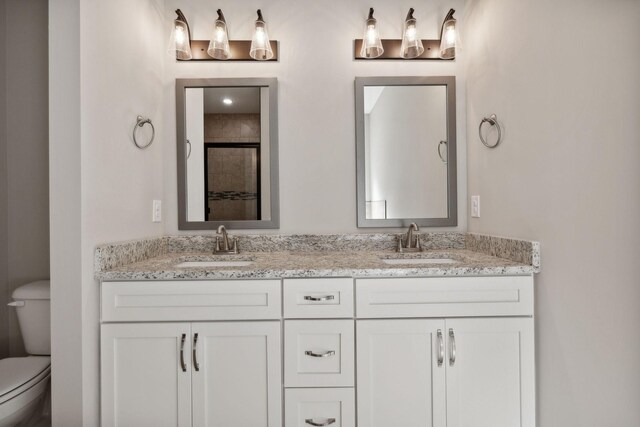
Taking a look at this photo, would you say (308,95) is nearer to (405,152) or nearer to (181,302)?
(405,152)

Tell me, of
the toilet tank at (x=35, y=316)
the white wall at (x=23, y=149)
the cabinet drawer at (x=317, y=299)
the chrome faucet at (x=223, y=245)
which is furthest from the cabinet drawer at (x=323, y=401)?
the white wall at (x=23, y=149)

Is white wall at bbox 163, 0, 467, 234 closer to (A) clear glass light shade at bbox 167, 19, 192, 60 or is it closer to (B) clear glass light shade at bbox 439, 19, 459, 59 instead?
(A) clear glass light shade at bbox 167, 19, 192, 60

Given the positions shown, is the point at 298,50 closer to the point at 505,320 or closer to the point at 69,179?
the point at 69,179

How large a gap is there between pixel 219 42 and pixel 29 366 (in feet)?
5.67

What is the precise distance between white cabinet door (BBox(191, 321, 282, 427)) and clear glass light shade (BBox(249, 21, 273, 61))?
1.38m

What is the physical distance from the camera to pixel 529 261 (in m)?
1.37

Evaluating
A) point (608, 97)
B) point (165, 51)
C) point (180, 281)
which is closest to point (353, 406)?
point (180, 281)

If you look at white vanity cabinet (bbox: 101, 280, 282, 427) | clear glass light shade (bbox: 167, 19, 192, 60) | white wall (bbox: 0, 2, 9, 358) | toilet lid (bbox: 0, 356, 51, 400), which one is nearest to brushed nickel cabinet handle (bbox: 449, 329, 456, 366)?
white vanity cabinet (bbox: 101, 280, 282, 427)

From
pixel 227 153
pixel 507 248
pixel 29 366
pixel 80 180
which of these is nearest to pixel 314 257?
pixel 227 153

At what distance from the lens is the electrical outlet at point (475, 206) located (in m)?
1.83

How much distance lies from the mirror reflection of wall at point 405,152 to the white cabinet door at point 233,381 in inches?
38.0

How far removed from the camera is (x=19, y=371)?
54.1 inches

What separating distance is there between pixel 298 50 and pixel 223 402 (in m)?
1.77

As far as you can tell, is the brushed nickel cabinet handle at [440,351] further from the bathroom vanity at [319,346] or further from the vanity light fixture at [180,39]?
the vanity light fixture at [180,39]
